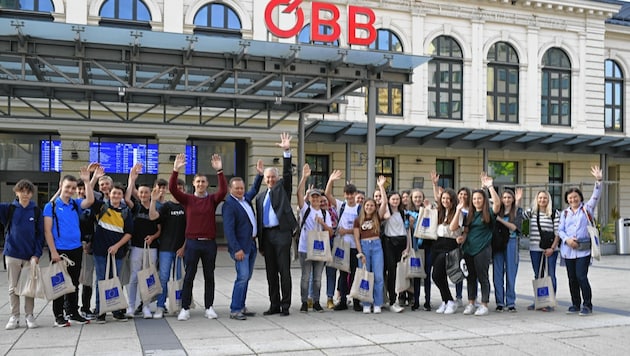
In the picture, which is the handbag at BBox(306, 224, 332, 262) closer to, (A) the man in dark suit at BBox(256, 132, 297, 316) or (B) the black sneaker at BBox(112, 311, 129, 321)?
(A) the man in dark suit at BBox(256, 132, 297, 316)

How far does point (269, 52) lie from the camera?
14.5 meters

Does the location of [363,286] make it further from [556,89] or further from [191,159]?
[556,89]

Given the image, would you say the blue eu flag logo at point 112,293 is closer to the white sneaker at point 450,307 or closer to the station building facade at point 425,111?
the white sneaker at point 450,307

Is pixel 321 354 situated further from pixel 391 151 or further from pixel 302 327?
→ pixel 391 151

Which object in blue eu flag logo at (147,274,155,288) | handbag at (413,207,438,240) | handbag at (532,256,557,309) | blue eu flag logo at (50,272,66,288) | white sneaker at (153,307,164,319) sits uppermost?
handbag at (413,207,438,240)

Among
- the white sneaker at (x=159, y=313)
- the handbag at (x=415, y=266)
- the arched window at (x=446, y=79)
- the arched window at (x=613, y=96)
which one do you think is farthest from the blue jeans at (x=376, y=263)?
the arched window at (x=613, y=96)

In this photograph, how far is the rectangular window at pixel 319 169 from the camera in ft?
89.2

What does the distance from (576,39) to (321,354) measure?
27728 mm

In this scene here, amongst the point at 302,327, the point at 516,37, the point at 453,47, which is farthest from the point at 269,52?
the point at 516,37

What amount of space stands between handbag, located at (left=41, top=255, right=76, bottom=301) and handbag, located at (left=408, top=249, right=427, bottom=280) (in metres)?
4.56

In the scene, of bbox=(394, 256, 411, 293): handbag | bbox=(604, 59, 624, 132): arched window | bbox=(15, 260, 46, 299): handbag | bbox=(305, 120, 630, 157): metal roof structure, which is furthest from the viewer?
bbox=(604, 59, 624, 132): arched window

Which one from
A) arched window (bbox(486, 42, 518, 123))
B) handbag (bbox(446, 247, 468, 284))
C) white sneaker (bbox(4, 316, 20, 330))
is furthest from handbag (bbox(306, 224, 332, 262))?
arched window (bbox(486, 42, 518, 123))

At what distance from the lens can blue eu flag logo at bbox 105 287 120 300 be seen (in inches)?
318

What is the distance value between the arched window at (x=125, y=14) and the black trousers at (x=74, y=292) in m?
16.8
